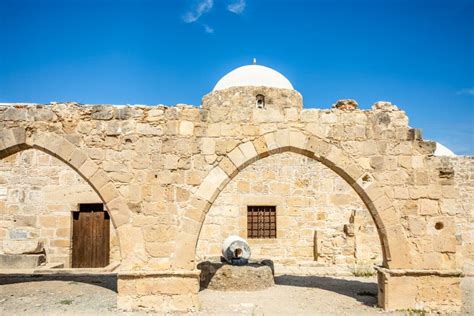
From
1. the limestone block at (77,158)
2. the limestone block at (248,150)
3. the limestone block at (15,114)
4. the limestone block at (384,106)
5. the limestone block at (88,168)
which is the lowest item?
the limestone block at (88,168)

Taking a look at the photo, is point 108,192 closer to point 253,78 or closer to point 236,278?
point 236,278

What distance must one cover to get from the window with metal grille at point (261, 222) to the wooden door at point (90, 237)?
3493 millimetres

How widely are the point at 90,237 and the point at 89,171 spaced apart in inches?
201

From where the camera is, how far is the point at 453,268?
18.8 ft

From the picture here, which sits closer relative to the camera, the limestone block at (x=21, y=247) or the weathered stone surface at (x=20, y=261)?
the weathered stone surface at (x=20, y=261)

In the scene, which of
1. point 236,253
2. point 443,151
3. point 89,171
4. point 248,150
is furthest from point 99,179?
point 443,151

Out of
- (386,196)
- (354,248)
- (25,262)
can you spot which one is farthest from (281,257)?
(25,262)

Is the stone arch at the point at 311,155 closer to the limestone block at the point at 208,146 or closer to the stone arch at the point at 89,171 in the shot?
the limestone block at the point at 208,146

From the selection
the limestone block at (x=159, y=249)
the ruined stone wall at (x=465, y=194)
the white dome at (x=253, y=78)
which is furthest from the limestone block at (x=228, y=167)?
the ruined stone wall at (x=465, y=194)

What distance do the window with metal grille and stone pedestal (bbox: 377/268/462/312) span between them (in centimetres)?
498

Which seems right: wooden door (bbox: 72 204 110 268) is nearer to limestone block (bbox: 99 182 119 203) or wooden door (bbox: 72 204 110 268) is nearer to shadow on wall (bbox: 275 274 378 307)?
shadow on wall (bbox: 275 274 378 307)

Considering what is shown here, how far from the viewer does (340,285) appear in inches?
297

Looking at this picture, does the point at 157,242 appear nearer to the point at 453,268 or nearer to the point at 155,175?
the point at 155,175

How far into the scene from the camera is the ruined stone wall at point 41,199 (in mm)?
9820
